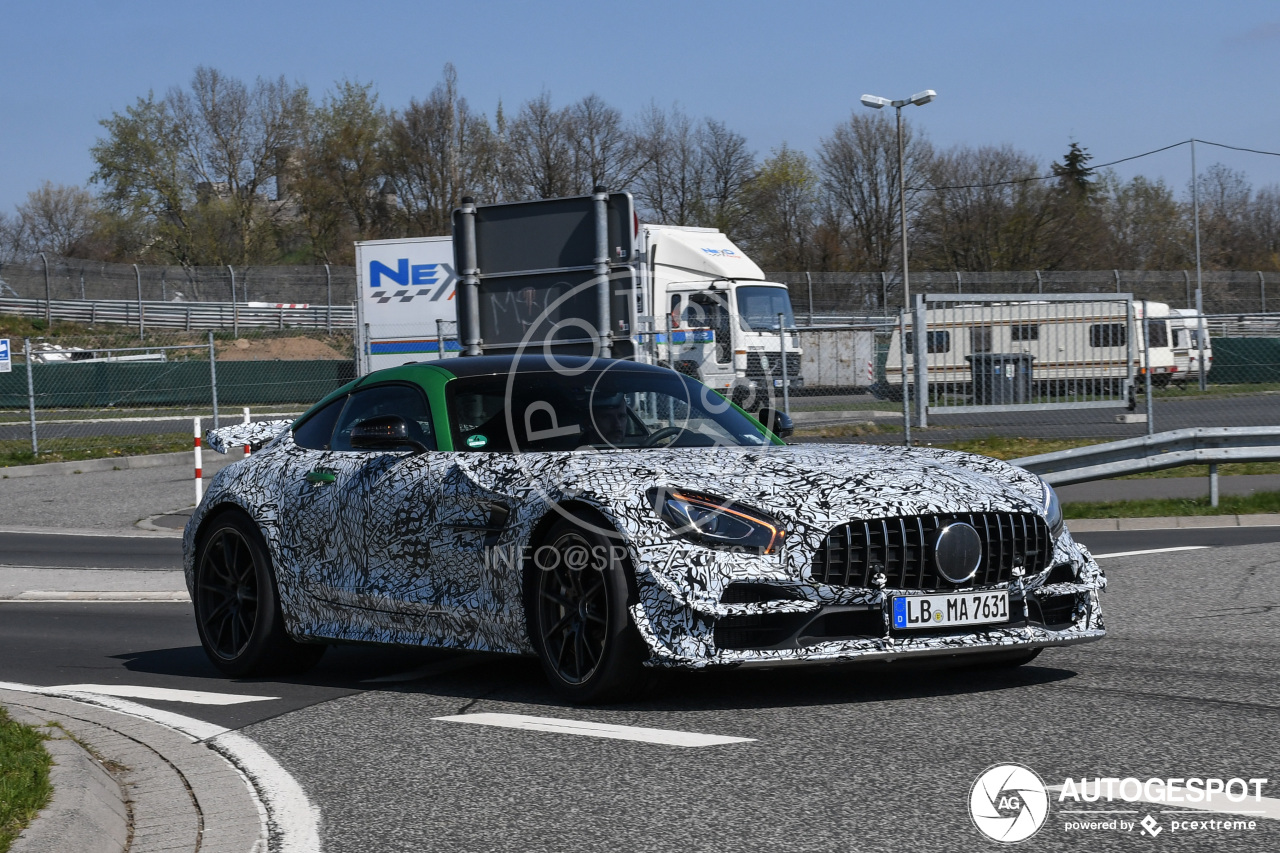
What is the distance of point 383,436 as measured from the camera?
6.48 m

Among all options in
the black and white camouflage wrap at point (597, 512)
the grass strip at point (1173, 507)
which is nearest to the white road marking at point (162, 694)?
the black and white camouflage wrap at point (597, 512)

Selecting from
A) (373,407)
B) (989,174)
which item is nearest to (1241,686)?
(373,407)

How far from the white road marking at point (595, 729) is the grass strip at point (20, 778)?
60.6 inches

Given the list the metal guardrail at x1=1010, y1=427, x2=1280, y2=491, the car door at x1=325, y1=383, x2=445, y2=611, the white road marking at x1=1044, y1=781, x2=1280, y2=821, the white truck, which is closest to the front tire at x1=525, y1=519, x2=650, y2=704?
the car door at x1=325, y1=383, x2=445, y2=611

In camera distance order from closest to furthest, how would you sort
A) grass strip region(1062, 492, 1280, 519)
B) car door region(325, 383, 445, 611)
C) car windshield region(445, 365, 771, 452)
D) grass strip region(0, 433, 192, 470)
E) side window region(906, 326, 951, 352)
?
1. car door region(325, 383, 445, 611)
2. car windshield region(445, 365, 771, 452)
3. grass strip region(1062, 492, 1280, 519)
4. side window region(906, 326, 951, 352)
5. grass strip region(0, 433, 192, 470)

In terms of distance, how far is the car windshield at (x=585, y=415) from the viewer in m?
6.55

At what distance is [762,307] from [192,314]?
31.5m

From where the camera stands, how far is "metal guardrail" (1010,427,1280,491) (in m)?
14.3

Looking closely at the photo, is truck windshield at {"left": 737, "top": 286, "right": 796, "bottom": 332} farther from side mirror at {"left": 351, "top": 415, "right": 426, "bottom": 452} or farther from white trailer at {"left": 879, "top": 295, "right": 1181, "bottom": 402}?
side mirror at {"left": 351, "top": 415, "right": 426, "bottom": 452}

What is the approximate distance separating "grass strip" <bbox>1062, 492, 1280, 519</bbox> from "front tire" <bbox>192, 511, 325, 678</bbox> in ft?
30.4

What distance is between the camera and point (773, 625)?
538 centimetres

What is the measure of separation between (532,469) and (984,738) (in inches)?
84.9

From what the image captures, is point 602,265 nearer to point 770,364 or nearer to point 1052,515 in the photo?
point 770,364

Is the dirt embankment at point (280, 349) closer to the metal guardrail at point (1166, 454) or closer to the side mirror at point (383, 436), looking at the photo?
the metal guardrail at point (1166, 454)
